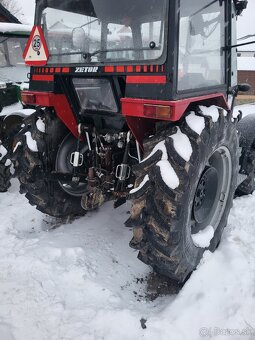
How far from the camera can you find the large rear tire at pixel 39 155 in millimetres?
3186

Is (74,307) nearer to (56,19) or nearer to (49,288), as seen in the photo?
(49,288)

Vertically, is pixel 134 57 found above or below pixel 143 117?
above

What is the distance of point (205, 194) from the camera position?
3.04m

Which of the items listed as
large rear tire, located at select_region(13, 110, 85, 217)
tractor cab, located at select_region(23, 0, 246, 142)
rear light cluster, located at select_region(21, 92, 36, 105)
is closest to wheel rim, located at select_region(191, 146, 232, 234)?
tractor cab, located at select_region(23, 0, 246, 142)

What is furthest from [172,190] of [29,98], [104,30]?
[29,98]

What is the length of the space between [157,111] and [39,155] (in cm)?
143

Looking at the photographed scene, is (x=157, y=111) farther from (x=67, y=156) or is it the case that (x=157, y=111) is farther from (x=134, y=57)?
(x=67, y=156)

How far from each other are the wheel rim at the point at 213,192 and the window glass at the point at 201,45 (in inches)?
24.7

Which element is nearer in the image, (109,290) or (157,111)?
(157,111)

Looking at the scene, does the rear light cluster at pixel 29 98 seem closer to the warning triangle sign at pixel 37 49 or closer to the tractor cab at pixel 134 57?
the tractor cab at pixel 134 57

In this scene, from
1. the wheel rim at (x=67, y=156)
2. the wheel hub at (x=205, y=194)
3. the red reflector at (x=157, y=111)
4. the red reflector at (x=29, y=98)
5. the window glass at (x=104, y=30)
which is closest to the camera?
the red reflector at (x=157, y=111)

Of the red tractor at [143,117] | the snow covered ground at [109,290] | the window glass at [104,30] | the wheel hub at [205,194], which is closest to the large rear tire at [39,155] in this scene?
the red tractor at [143,117]

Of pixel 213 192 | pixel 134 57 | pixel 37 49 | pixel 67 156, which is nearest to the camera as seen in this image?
pixel 134 57

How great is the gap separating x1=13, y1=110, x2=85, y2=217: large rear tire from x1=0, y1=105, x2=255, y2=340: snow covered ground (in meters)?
0.41
